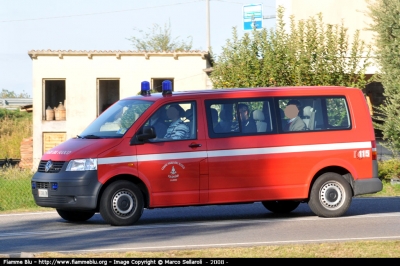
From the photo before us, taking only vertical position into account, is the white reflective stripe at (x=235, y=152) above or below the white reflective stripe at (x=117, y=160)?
above

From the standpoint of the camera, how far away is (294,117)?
44.0ft

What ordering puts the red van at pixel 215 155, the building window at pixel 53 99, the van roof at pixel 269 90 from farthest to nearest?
the building window at pixel 53 99, the van roof at pixel 269 90, the red van at pixel 215 155

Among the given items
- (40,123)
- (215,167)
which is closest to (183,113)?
(215,167)

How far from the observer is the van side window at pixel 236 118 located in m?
13.0

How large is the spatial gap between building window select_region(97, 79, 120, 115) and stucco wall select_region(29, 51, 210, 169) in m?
0.46

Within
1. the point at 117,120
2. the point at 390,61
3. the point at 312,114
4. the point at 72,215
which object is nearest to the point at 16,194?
the point at 72,215

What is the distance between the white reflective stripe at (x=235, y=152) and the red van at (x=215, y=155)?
0.05 feet

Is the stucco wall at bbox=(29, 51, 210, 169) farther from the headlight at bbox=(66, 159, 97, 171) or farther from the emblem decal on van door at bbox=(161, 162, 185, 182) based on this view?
the headlight at bbox=(66, 159, 97, 171)

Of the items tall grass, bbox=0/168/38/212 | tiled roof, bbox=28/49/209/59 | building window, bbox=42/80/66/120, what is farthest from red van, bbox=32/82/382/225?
building window, bbox=42/80/66/120

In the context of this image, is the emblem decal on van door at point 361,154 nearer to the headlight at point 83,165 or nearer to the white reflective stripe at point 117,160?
the white reflective stripe at point 117,160

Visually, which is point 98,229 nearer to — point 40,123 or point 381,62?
point 381,62

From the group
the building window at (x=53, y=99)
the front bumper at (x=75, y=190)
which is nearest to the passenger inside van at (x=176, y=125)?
the front bumper at (x=75, y=190)

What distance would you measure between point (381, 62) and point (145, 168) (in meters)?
10.9

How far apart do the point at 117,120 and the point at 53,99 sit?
32120 millimetres
